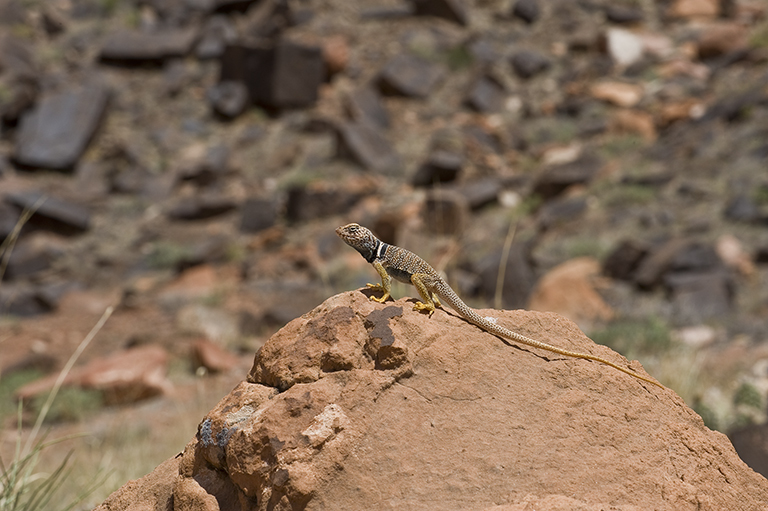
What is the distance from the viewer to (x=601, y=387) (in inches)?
109

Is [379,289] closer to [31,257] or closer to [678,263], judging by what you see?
[678,263]

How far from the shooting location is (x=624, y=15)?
23969mm

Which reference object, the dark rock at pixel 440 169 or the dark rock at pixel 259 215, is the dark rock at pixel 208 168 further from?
the dark rock at pixel 440 169

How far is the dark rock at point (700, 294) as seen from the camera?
9461mm

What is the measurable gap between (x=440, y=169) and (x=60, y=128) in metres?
11.7

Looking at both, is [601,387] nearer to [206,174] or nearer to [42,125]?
[206,174]

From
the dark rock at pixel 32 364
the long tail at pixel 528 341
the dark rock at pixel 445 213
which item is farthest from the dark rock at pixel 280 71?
the long tail at pixel 528 341

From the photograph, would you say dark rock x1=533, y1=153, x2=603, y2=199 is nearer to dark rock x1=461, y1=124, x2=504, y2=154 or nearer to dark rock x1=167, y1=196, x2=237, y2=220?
dark rock x1=461, y1=124, x2=504, y2=154

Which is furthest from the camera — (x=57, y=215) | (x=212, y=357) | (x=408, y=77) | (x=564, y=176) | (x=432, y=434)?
(x=408, y=77)

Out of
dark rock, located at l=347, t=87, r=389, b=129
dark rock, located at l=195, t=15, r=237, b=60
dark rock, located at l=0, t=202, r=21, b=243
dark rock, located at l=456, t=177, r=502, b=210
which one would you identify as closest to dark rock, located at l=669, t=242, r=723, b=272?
dark rock, located at l=456, t=177, r=502, b=210

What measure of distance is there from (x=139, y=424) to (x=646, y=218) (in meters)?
9.88

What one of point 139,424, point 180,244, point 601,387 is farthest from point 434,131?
point 601,387

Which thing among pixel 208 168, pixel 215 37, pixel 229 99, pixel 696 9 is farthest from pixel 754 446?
pixel 215 37

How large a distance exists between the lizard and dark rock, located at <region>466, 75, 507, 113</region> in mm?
18444
